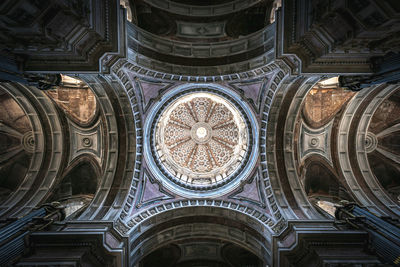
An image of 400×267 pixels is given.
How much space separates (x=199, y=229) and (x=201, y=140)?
26.9ft

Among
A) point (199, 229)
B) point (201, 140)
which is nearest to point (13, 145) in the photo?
point (199, 229)

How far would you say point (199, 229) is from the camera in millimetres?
13805

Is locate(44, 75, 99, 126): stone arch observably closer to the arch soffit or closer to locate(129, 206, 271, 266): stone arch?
the arch soffit

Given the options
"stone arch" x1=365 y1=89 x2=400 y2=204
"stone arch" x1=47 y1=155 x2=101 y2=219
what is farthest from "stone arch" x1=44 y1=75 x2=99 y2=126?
"stone arch" x1=365 y1=89 x2=400 y2=204

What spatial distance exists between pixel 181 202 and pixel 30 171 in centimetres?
992

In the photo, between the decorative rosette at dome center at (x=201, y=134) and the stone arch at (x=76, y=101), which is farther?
the decorative rosette at dome center at (x=201, y=134)

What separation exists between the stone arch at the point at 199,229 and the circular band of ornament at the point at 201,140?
1217mm

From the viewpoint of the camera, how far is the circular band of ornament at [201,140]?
13.5 meters

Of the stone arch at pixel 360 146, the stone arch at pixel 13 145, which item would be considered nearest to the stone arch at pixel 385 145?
the stone arch at pixel 360 146

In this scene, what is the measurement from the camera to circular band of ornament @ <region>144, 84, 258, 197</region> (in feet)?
44.3

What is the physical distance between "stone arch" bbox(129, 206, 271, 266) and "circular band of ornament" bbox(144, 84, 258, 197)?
122 centimetres

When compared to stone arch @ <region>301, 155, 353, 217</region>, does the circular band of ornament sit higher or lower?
higher

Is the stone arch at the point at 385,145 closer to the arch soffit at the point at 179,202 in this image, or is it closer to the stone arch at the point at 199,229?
the arch soffit at the point at 179,202

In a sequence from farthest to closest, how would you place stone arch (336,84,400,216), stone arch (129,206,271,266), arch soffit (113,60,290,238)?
1. stone arch (336,84,400,216)
2. stone arch (129,206,271,266)
3. arch soffit (113,60,290,238)
